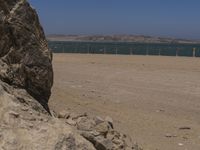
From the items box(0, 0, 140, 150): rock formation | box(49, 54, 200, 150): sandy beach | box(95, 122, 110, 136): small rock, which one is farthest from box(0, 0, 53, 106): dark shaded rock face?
box(49, 54, 200, 150): sandy beach

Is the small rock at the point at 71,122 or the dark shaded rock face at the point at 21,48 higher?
the dark shaded rock face at the point at 21,48

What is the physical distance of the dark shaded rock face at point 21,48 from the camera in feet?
17.0

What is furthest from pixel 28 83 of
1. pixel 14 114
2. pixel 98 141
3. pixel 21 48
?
pixel 14 114

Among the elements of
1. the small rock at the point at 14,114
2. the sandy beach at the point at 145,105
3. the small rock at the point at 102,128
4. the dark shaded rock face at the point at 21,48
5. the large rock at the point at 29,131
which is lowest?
the sandy beach at the point at 145,105

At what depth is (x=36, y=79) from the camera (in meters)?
5.44

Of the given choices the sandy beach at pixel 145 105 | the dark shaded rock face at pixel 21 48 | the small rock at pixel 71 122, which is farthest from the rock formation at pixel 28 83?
the sandy beach at pixel 145 105

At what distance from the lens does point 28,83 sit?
17.7ft

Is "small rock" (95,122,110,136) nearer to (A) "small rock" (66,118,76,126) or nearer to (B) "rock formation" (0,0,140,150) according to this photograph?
(B) "rock formation" (0,0,140,150)

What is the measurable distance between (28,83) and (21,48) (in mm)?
393

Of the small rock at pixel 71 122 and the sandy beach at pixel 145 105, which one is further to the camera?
the sandy beach at pixel 145 105

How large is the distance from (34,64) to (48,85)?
1.22ft

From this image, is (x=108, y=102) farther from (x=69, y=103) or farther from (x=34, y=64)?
(x=34, y=64)

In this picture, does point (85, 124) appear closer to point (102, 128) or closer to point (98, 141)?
point (102, 128)

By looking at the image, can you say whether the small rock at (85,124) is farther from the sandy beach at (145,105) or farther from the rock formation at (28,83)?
the sandy beach at (145,105)
